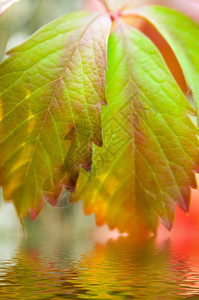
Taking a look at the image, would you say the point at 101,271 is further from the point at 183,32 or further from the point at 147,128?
the point at 183,32

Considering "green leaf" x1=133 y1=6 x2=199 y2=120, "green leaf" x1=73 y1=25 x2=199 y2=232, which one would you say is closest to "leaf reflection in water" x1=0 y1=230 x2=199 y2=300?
"green leaf" x1=73 y1=25 x2=199 y2=232

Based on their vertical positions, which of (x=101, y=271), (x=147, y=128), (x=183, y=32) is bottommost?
(x=101, y=271)

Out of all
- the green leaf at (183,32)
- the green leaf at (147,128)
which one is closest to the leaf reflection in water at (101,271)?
the green leaf at (147,128)

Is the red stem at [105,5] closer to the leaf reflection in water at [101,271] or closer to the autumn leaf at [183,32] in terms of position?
the autumn leaf at [183,32]

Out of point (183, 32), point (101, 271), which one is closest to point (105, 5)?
point (183, 32)

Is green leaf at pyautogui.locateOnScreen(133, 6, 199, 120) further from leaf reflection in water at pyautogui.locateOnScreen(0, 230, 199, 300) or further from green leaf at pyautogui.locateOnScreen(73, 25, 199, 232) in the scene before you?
leaf reflection in water at pyautogui.locateOnScreen(0, 230, 199, 300)
